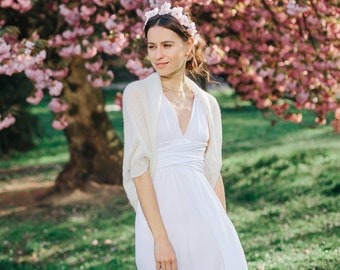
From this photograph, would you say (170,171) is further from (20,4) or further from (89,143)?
(89,143)

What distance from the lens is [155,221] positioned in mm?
2609

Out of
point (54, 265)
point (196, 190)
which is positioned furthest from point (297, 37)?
point (196, 190)

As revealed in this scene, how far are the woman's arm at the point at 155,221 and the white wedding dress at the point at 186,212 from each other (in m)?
0.05

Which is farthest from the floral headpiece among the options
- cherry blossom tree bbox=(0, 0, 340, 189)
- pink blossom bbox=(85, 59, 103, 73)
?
pink blossom bbox=(85, 59, 103, 73)

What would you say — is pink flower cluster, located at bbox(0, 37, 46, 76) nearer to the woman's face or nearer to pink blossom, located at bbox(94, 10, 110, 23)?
pink blossom, located at bbox(94, 10, 110, 23)

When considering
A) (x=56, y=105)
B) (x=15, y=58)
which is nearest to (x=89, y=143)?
(x=56, y=105)

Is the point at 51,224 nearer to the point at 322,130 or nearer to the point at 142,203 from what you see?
the point at 142,203

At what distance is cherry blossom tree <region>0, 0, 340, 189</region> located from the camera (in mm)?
5816

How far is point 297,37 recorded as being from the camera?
255 inches

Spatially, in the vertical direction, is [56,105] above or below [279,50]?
below

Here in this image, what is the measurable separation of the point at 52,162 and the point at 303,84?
A: 6.79 m

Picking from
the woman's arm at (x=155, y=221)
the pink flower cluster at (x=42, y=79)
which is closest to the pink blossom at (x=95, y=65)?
the pink flower cluster at (x=42, y=79)

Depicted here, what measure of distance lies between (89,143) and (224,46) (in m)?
2.84

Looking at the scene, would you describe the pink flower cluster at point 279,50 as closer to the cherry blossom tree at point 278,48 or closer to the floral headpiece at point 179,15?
the cherry blossom tree at point 278,48
